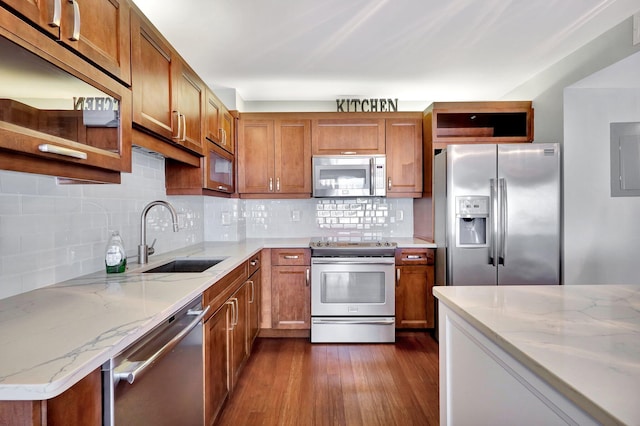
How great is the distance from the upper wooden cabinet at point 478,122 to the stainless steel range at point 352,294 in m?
1.29

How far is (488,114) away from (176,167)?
9.53ft

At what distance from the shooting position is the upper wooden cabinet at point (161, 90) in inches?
55.9

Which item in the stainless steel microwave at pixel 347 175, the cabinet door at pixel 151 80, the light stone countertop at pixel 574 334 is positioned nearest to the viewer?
the light stone countertop at pixel 574 334

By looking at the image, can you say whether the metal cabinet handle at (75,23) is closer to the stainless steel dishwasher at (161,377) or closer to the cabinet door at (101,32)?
the cabinet door at (101,32)

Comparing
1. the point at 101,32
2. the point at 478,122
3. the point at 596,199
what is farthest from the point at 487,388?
the point at 478,122

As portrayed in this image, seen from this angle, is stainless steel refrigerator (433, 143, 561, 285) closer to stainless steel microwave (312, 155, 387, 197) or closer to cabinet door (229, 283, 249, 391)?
stainless steel microwave (312, 155, 387, 197)

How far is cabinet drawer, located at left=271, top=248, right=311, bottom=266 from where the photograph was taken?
3016 millimetres

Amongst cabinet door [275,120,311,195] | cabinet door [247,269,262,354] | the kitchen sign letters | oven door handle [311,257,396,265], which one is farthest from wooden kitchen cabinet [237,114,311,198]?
cabinet door [247,269,262,354]

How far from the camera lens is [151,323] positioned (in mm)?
993

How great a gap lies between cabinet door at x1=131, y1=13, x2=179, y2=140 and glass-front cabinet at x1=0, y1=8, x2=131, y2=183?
0.14 m

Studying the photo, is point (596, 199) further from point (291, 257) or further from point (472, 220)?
point (291, 257)

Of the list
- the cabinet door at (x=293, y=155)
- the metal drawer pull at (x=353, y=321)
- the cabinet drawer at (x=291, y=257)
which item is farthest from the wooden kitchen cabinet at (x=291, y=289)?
the cabinet door at (x=293, y=155)

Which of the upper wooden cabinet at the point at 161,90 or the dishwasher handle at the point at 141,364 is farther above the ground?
the upper wooden cabinet at the point at 161,90

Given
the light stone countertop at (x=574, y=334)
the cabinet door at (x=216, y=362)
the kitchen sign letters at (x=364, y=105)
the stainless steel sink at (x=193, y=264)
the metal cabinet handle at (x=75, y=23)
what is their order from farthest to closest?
the kitchen sign letters at (x=364, y=105) < the stainless steel sink at (x=193, y=264) < the cabinet door at (x=216, y=362) < the metal cabinet handle at (x=75, y=23) < the light stone countertop at (x=574, y=334)
